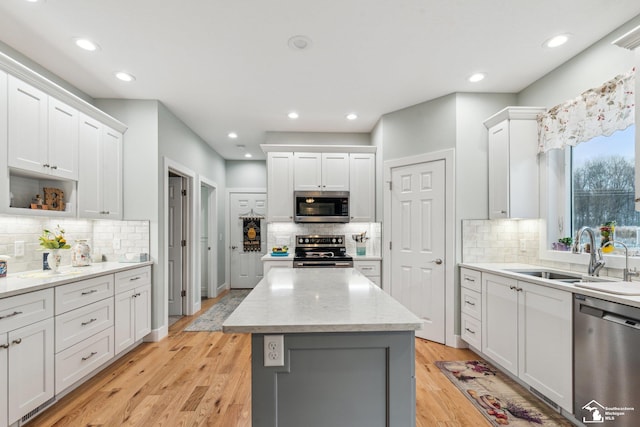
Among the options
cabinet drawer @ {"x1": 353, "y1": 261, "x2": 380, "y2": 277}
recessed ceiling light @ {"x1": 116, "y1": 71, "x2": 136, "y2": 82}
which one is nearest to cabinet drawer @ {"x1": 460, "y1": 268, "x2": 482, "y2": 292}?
cabinet drawer @ {"x1": 353, "y1": 261, "x2": 380, "y2": 277}

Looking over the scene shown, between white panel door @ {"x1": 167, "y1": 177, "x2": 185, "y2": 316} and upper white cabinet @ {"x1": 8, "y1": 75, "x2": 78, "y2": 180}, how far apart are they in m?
1.77

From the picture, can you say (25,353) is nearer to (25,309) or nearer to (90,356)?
(25,309)

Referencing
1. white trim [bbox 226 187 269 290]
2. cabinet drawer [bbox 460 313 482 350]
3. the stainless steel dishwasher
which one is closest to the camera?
the stainless steel dishwasher

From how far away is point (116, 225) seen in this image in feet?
10.8

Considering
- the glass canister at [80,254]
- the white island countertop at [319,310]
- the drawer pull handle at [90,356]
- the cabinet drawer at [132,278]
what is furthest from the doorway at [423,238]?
the glass canister at [80,254]

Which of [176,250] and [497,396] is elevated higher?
[176,250]

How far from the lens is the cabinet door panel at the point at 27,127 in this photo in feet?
6.86

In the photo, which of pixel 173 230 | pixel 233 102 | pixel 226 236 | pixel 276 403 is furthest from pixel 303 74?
pixel 226 236

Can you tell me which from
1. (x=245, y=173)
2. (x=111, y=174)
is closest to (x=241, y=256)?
(x=245, y=173)

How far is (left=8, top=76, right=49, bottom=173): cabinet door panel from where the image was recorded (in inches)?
82.4

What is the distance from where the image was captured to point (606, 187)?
93.8 inches

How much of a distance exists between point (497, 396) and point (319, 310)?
1915mm

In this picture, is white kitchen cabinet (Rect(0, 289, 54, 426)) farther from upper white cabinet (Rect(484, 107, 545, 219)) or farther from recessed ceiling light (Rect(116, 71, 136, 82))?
upper white cabinet (Rect(484, 107, 545, 219))

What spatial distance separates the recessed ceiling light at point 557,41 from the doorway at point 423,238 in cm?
118
